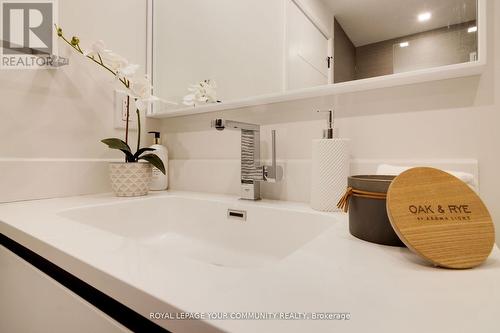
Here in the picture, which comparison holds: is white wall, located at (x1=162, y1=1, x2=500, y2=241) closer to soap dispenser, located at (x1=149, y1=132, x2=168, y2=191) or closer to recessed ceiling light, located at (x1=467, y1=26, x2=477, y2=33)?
recessed ceiling light, located at (x1=467, y1=26, x2=477, y2=33)

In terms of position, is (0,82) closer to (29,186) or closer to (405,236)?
(29,186)

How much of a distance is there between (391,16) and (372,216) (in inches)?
20.8

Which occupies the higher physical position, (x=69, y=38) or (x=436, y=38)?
(x=69, y=38)

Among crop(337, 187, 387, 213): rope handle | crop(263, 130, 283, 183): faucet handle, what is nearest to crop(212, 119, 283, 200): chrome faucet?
crop(263, 130, 283, 183): faucet handle

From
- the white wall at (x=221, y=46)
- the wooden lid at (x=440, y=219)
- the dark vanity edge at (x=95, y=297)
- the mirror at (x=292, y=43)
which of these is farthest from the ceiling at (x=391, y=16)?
the dark vanity edge at (x=95, y=297)

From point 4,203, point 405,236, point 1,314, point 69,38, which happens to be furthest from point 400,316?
point 69,38

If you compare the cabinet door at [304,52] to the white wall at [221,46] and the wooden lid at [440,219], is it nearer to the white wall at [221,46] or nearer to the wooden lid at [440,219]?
the white wall at [221,46]

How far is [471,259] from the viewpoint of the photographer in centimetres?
30

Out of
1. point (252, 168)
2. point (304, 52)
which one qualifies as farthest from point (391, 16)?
point (252, 168)

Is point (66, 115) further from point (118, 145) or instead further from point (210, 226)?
point (210, 226)

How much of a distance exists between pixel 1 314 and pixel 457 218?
904 millimetres

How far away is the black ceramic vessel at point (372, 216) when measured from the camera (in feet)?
1.26

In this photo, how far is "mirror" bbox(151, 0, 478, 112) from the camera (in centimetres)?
59

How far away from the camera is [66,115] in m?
0.87
